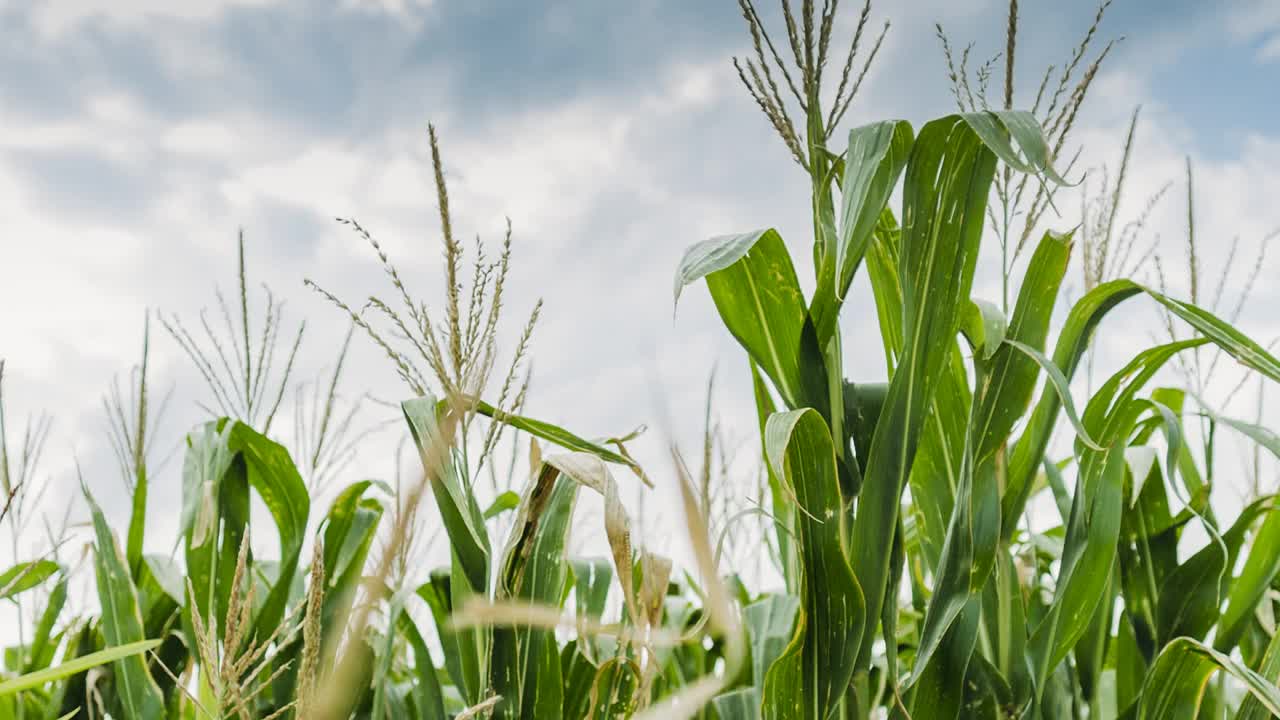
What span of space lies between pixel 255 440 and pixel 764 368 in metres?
0.61

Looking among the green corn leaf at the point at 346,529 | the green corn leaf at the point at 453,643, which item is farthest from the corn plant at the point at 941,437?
the green corn leaf at the point at 346,529

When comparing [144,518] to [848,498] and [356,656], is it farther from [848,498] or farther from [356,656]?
[356,656]

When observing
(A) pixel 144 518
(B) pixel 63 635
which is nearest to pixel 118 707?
(B) pixel 63 635

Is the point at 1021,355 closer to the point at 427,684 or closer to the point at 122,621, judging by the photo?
the point at 427,684

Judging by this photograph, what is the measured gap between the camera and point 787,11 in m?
0.72

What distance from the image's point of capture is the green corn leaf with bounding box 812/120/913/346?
664 millimetres

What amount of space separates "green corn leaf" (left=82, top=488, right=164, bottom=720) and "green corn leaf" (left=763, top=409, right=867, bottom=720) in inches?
28.9

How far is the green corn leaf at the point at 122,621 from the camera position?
40.8 inches

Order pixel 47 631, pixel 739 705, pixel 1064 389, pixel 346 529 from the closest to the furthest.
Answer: pixel 1064 389
pixel 739 705
pixel 346 529
pixel 47 631

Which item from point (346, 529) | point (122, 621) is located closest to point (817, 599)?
point (346, 529)

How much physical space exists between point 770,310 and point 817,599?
227 millimetres

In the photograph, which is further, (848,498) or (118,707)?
(118,707)

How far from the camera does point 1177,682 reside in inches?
30.3

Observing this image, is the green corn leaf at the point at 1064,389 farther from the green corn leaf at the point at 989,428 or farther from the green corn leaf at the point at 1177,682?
the green corn leaf at the point at 1177,682
